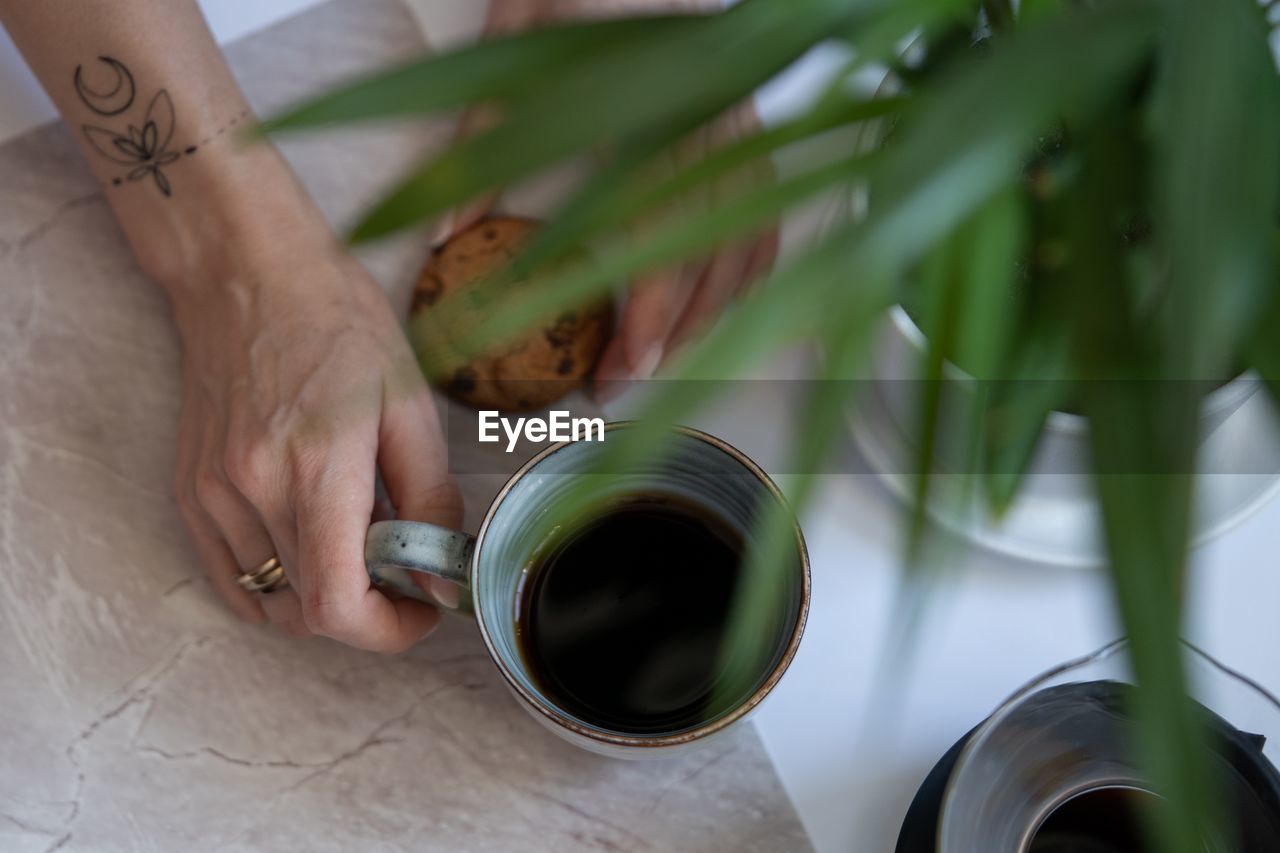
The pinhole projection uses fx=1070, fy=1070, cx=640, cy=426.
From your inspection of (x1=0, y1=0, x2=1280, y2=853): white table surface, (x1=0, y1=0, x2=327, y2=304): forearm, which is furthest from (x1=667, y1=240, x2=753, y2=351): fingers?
(x1=0, y1=0, x2=327, y2=304): forearm

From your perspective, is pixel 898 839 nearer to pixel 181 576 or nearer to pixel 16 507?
pixel 181 576

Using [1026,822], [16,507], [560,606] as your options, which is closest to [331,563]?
[560,606]

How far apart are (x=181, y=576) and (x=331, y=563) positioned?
0.13 meters

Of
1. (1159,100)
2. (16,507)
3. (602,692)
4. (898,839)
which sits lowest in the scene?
(898,839)

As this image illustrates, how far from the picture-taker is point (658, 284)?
1.92 ft

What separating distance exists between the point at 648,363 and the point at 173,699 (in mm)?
311

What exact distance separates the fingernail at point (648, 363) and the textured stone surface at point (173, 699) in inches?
4.0

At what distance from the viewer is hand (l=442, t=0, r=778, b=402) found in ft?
1.92

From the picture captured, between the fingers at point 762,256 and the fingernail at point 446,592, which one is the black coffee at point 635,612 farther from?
the fingers at point 762,256

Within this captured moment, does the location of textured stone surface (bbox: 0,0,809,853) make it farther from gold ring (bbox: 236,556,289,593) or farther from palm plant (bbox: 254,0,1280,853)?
palm plant (bbox: 254,0,1280,853)

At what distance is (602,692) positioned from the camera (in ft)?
1.68

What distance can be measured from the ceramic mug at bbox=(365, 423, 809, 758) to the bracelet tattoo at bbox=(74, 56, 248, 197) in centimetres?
29

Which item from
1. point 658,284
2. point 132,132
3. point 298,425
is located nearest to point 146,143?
point 132,132

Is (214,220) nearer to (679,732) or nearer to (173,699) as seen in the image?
(173,699)
